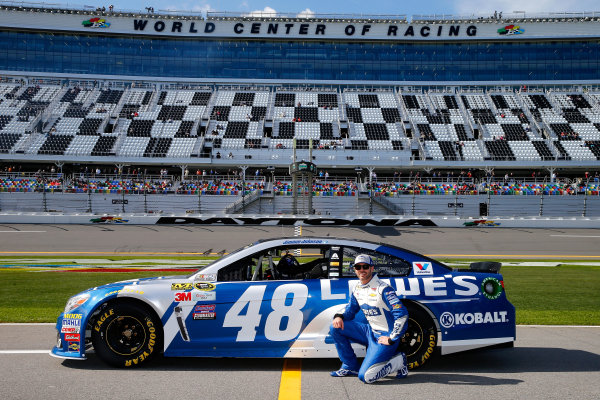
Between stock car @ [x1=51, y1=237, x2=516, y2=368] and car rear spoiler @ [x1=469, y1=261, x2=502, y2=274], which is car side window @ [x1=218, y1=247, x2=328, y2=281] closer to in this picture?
stock car @ [x1=51, y1=237, x2=516, y2=368]

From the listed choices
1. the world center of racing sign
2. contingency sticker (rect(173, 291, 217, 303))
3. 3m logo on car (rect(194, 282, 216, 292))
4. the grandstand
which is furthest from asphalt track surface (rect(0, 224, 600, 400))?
the world center of racing sign

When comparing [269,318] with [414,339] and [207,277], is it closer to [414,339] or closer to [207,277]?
[207,277]

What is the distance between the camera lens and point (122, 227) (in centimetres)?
2159

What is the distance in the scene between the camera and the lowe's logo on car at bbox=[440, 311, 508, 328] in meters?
4.57

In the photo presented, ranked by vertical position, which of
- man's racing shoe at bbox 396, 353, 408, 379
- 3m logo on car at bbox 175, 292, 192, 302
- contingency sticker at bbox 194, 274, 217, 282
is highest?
contingency sticker at bbox 194, 274, 217, 282

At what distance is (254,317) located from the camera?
453 centimetres

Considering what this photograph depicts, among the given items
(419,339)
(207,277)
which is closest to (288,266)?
(207,277)

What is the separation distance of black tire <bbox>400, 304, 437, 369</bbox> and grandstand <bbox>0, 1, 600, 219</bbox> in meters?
31.9

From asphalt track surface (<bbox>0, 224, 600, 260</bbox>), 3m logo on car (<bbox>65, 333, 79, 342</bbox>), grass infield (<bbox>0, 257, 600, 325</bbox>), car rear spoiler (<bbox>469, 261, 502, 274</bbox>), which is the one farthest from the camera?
asphalt track surface (<bbox>0, 224, 600, 260</bbox>)

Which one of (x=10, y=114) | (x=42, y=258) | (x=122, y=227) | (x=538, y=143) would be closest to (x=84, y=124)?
(x=10, y=114)

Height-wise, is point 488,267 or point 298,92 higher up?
point 298,92

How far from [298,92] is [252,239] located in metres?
33.3

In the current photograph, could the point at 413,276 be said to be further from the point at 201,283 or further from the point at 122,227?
the point at 122,227

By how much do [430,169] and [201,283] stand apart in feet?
115
